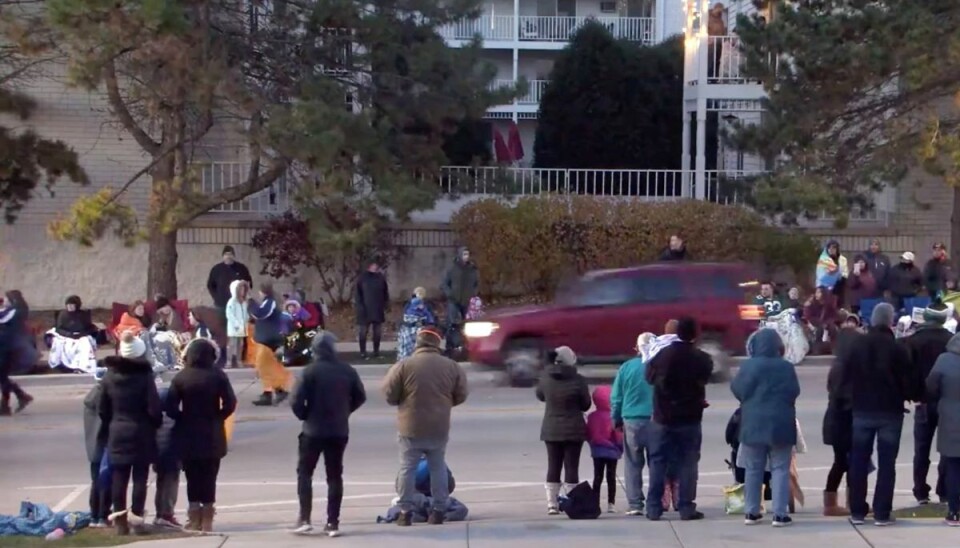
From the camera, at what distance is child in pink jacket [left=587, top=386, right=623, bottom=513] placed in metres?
11.8

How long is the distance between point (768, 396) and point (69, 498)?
6.55m

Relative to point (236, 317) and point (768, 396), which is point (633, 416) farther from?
point (236, 317)

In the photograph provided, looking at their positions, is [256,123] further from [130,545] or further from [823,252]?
[130,545]

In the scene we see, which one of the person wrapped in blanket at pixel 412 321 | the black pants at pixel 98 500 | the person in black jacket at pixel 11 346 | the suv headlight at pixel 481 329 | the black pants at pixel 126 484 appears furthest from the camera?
the person wrapped in blanket at pixel 412 321

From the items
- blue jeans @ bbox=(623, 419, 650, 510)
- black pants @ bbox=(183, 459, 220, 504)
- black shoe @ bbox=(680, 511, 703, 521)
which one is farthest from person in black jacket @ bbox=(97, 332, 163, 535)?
black shoe @ bbox=(680, 511, 703, 521)

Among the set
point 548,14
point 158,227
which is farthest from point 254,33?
point 548,14

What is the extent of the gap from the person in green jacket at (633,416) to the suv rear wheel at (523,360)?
27.0 feet

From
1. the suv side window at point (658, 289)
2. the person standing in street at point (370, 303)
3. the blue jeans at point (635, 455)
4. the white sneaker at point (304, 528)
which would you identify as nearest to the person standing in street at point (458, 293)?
the person standing in street at point (370, 303)

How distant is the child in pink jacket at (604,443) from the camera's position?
11.8m

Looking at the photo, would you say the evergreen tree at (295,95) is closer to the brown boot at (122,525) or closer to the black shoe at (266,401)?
the black shoe at (266,401)

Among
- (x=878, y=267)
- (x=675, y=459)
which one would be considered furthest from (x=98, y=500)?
(x=878, y=267)

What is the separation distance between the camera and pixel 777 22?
2584cm

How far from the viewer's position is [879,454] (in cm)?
1073

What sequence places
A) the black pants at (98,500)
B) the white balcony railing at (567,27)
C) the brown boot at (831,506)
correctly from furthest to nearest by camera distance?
the white balcony railing at (567,27)
the brown boot at (831,506)
the black pants at (98,500)
